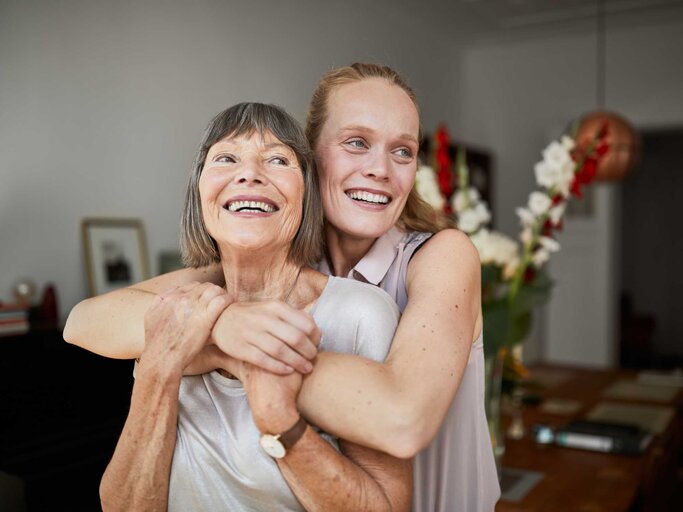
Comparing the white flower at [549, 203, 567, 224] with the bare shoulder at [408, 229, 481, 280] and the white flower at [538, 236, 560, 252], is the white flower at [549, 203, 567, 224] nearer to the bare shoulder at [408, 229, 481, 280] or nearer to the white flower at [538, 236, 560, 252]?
the white flower at [538, 236, 560, 252]

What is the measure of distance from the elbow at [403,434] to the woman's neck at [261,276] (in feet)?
1.04

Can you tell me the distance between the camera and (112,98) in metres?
3.45

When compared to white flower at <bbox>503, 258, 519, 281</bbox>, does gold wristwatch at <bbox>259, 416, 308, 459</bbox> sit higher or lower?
lower

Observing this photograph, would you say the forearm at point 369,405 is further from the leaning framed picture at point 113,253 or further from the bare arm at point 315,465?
the leaning framed picture at point 113,253

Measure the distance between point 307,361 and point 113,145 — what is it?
288cm

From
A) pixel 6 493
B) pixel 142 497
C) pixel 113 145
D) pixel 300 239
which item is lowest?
pixel 6 493

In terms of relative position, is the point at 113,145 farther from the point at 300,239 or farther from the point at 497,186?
the point at 497,186

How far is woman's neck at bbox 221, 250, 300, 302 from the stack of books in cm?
192

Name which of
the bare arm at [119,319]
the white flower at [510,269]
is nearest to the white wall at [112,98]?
the white flower at [510,269]

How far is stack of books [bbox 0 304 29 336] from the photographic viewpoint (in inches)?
107

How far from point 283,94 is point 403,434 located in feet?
12.7

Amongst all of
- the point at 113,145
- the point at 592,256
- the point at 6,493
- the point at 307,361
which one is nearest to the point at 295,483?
the point at 307,361

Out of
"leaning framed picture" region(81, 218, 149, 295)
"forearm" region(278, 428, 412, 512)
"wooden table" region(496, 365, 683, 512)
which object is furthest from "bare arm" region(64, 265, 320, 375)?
"leaning framed picture" region(81, 218, 149, 295)

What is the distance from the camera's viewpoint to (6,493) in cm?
213
